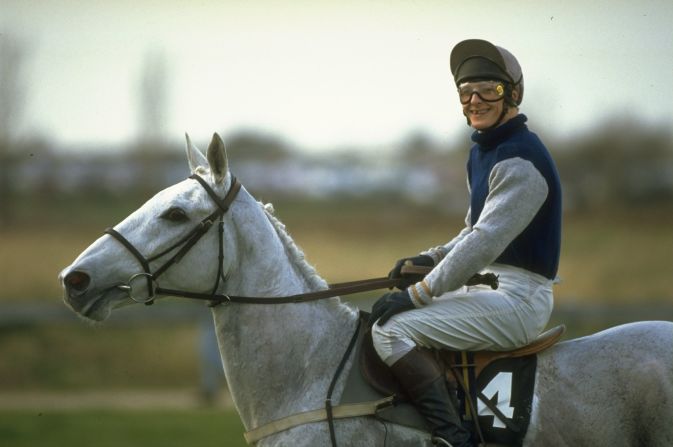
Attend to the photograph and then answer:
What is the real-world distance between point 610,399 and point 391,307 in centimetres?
128

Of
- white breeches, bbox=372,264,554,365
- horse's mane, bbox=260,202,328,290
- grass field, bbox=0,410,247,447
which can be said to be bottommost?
grass field, bbox=0,410,247,447

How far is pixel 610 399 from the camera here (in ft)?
17.1

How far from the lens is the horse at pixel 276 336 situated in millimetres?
5164

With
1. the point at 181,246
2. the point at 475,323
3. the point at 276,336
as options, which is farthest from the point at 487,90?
the point at 181,246

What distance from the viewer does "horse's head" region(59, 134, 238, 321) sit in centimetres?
511

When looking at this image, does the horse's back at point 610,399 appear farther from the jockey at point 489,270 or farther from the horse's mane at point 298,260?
the horse's mane at point 298,260

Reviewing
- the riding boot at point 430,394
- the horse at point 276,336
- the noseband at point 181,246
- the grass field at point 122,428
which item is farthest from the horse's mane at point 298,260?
the grass field at point 122,428

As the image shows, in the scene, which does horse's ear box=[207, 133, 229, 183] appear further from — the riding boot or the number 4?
the number 4

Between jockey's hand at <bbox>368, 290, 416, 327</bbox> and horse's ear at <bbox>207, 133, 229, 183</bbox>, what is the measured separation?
3.72ft

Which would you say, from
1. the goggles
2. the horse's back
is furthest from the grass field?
the goggles

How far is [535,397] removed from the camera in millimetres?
5242

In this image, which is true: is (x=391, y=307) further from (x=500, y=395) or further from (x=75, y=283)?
(x=75, y=283)

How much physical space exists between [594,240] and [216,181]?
80.1ft

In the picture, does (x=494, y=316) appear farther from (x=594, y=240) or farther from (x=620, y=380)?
(x=594, y=240)
